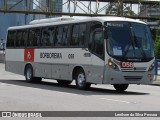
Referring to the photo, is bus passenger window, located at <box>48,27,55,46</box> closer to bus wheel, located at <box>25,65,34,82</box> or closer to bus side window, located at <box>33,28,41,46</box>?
bus side window, located at <box>33,28,41,46</box>

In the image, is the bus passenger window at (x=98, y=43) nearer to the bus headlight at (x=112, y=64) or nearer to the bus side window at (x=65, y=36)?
the bus headlight at (x=112, y=64)

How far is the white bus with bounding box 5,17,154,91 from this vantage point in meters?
21.1

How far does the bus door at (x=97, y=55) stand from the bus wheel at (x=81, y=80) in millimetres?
680

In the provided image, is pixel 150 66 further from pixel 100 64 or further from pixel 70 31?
pixel 70 31

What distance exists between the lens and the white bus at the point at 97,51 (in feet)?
69.3

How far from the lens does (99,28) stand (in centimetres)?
2169

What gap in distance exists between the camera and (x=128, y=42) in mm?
21344

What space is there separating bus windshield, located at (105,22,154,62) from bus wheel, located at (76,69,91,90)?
7.23ft

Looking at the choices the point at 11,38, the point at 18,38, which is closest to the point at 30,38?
the point at 18,38

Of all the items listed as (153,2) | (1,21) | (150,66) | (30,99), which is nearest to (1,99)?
(30,99)

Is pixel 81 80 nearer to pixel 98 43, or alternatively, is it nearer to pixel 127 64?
pixel 98 43

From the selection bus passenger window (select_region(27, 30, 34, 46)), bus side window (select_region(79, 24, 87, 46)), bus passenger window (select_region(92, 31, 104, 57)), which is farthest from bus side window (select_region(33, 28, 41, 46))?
bus passenger window (select_region(92, 31, 104, 57))

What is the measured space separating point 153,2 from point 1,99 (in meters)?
57.8

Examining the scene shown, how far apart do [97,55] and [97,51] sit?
0.17m
